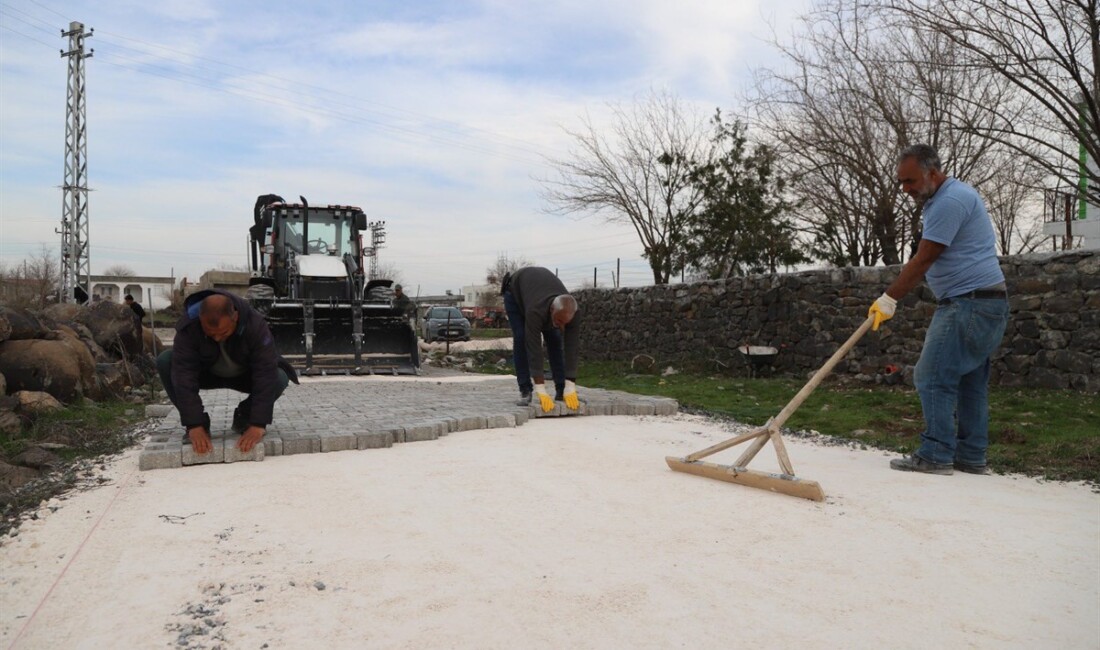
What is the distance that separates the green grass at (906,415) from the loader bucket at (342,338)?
3898mm

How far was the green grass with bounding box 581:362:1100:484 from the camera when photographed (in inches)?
198

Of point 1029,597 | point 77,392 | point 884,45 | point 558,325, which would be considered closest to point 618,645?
point 1029,597

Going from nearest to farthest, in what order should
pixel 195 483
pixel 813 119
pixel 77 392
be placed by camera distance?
pixel 195 483 < pixel 77 392 < pixel 813 119

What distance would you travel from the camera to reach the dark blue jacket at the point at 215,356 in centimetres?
458

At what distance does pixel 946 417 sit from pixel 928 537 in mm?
1395

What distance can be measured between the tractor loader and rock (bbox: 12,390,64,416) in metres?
4.74

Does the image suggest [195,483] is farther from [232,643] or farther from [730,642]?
[730,642]

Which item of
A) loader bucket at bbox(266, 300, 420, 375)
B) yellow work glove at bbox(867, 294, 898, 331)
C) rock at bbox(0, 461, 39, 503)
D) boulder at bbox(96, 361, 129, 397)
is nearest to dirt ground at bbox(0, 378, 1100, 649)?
rock at bbox(0, 461, 39, 503)

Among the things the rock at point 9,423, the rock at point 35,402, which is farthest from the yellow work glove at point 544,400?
the rock at point 35,402

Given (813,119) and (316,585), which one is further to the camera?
(813,119)

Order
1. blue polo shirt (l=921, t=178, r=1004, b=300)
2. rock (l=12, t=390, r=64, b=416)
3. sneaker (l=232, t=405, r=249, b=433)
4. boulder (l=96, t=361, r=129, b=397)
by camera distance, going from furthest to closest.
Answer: boulder (l=96, t=361, r=129, b=397), rock (l=12, t=390, r=64, b=416), sneaker (l=232, t=405, r=249, b=433), blue polo shirt (l=921, t=178, r=1004, b=300)

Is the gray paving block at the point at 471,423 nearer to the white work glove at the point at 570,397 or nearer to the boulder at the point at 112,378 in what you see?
the white work glove at the point at 570,397

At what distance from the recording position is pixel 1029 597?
2678 millimetres

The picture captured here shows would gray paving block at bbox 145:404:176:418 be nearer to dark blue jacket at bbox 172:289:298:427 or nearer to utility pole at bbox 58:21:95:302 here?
dark blue jacket at bbox 172:289:298:427
